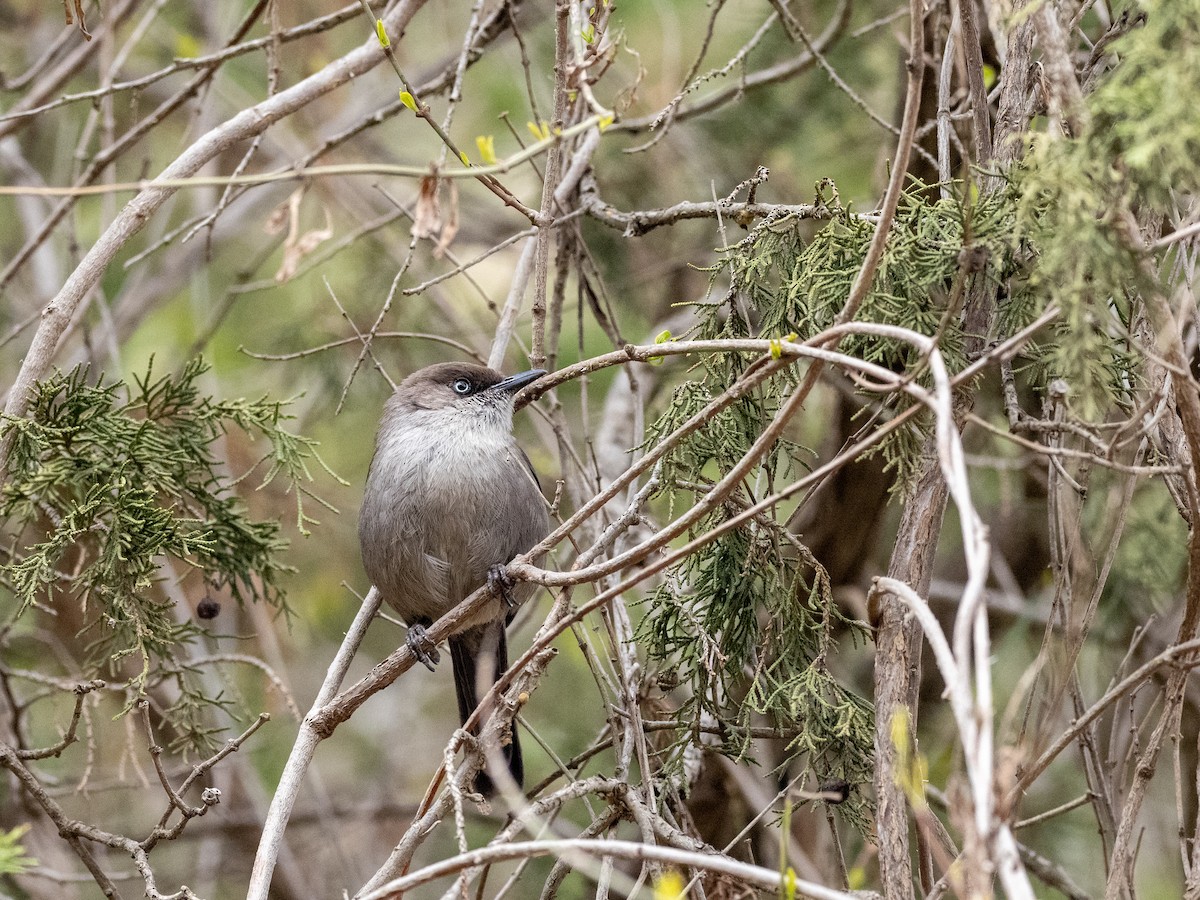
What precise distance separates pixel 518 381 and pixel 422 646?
44.5 inches

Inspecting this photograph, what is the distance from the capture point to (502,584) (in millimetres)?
4375

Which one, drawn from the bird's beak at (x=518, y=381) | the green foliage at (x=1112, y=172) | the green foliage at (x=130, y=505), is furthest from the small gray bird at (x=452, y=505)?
the green foliage at (x=1112, y=172)

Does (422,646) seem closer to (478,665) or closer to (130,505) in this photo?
(478,665)

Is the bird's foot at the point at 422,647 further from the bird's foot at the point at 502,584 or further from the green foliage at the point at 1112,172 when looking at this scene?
the green foliage at the point at 1112,172

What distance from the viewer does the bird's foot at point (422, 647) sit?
420cm

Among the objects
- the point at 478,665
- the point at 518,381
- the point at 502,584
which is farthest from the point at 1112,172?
the point at 478,665

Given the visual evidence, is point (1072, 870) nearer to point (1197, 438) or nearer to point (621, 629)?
point (621, 629)

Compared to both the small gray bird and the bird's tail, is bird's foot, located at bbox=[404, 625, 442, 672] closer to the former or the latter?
the small gray bird

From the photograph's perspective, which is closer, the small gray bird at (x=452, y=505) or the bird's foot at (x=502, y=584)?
the bird's foot at (x=502, y=584)

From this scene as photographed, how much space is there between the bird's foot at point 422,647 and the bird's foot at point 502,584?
0.97 ft

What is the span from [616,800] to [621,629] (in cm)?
62

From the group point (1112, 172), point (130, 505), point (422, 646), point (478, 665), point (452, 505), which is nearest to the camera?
point (1112, 172)

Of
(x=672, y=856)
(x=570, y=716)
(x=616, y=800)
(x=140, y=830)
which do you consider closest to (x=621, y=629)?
(x=616, y=800)

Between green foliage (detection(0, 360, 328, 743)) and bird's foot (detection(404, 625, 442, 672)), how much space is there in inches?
22.1
